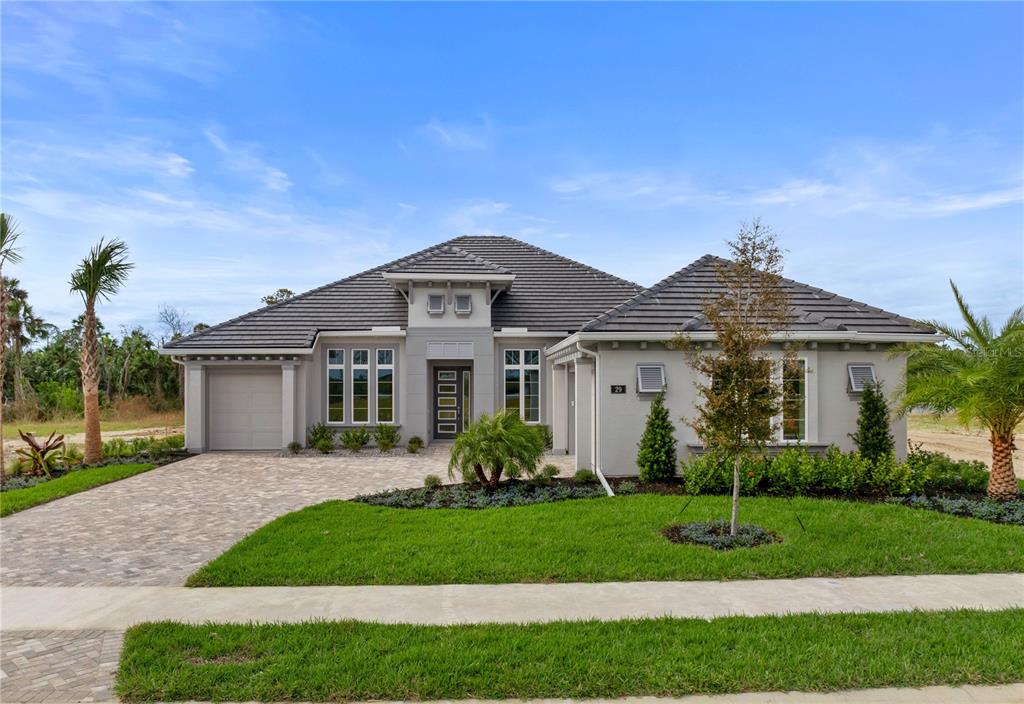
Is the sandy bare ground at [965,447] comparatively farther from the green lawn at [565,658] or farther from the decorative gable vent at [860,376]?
the green lawn at [565,658]

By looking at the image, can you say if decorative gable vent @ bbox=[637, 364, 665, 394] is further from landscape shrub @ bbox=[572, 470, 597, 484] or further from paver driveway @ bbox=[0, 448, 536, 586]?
paver driveway @ bbox=[0, 448, 536, 586]

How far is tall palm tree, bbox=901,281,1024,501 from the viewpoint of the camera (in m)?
9.21

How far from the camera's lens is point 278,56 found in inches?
495

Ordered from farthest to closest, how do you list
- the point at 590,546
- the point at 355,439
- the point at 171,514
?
1. the point at 355,439
2. the point at 171,514
3. the point at 590,546

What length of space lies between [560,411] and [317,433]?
23.1ft

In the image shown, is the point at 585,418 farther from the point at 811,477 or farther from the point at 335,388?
the point at 335,388

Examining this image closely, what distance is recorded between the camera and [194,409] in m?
16.6

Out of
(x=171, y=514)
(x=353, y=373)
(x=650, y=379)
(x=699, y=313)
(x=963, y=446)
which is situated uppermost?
(x=699, y=313)

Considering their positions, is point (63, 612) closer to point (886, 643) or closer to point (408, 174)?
point (886, 643)

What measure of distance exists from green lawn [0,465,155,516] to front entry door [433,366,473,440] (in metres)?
7.76

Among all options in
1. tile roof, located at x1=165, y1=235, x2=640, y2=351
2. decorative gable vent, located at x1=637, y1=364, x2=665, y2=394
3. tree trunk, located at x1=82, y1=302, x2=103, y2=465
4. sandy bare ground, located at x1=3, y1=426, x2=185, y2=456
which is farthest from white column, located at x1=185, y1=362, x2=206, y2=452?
decorative gable vent, located at x1=637, y1=364, x2=665, y2=394

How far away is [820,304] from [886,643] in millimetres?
9633

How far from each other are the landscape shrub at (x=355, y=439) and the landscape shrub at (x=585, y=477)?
299 inches

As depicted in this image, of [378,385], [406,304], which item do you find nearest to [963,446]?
[406,304]
